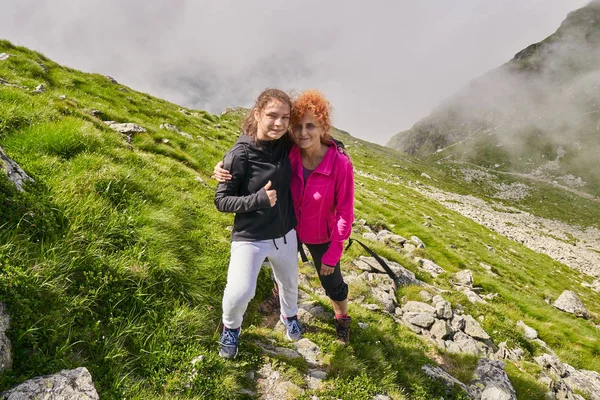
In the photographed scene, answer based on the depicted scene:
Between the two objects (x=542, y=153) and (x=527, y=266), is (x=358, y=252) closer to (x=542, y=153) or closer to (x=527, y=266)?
(x=527, y=266)

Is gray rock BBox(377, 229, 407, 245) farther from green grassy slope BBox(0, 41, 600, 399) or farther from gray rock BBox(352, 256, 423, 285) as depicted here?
green grassy slope BBox(0, 41, 600, 399)

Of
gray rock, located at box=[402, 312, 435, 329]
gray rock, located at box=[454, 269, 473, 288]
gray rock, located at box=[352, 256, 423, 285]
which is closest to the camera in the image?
gray rock, located at box=[402, 312, 435, 329]

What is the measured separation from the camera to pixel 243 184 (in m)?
4.27

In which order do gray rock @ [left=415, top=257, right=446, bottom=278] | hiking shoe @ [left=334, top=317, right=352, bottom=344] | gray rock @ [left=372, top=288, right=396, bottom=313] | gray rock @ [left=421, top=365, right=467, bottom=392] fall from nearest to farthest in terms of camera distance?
1. hiking shoe @ [left=334, top=317, right=352, bottom=344]
2. gray rock @ [left=421, top=365, right=467, bottom=392]
3. gray rock @ [left=372, top=288, right=396, bottom=313]
4. gray rock @ [left=415, top=257, right=446, bottom=278]

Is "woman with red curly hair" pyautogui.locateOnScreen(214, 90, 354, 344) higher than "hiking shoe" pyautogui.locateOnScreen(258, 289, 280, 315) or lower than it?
higher

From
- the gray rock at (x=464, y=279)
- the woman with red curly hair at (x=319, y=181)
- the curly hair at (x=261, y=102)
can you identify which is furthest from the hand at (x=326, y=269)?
the gray rock at (x=464, y=279)

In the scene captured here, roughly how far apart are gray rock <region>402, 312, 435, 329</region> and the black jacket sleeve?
20.3 ft

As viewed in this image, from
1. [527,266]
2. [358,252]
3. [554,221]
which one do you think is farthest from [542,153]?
[358,252]

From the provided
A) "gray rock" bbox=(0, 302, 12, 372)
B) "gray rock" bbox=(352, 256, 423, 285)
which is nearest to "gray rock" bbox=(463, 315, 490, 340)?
"gray rock" bbox=(352, 256, 423, 285)

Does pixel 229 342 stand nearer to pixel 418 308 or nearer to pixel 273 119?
pixel 273 119

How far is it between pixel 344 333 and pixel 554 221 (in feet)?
370

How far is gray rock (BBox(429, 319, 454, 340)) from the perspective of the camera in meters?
7.62

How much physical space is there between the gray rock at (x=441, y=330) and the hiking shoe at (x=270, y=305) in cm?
450

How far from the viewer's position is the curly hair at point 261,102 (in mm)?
4207
